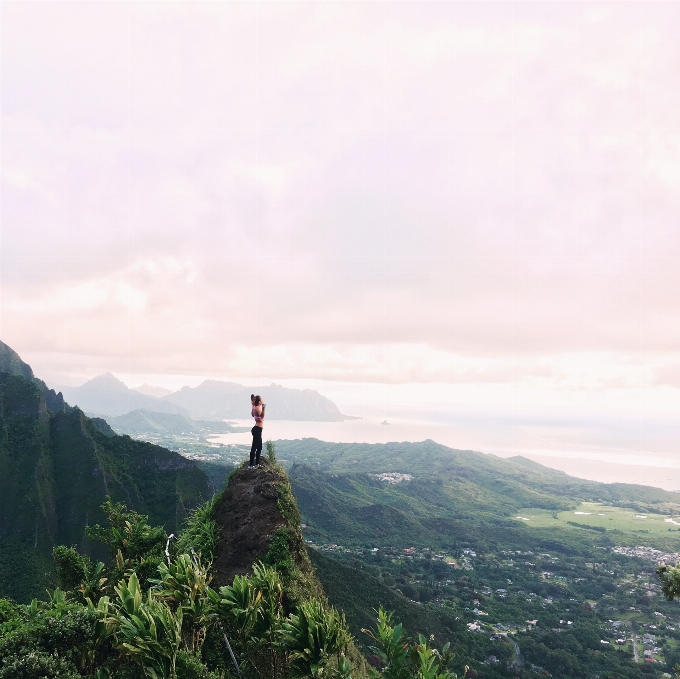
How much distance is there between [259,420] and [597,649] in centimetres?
9604

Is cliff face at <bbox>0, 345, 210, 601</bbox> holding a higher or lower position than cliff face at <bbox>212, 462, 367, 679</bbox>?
lower

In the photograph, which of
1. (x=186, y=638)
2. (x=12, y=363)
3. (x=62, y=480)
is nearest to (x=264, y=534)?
(x=186, y=638)

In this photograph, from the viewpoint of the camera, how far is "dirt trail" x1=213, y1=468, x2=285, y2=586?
16219mm

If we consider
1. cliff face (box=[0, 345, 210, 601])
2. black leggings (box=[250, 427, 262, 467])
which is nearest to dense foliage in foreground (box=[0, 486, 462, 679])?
black leggings (box=[250, 427, 262, 467])

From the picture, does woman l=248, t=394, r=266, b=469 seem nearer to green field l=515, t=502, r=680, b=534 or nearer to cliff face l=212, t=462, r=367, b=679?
cliff face l=212, t=462, r=367, b=679

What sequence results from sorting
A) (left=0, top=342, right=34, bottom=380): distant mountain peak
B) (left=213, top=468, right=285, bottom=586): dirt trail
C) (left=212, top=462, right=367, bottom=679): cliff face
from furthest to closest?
(left=0, top=342, right=34, bottom=380): distant mountain peak < (left=213, top=468, right=285, bottom=586): dirt trail < (left=212, top=462, right=367, bottom=679): cliff face

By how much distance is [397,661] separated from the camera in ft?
30.8

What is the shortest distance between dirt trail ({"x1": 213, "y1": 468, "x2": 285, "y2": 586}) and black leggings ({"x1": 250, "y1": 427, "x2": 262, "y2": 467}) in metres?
0.64

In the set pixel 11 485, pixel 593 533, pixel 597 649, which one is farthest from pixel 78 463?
pixel 593 533

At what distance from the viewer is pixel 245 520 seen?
17.9m

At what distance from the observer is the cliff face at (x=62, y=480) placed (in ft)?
233

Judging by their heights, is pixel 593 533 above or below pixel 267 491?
below

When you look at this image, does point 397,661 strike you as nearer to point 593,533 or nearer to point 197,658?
point 197,658

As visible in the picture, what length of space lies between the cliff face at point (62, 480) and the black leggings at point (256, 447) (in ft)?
212
